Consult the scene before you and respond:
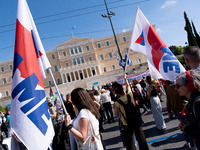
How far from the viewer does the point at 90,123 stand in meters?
1.92

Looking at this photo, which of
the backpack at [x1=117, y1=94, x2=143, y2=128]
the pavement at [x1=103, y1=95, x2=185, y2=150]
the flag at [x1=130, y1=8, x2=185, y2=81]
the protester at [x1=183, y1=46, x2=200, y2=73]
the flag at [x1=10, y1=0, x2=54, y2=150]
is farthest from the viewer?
the pavement at [x1=103, y1=95, x2=185, y2=150]

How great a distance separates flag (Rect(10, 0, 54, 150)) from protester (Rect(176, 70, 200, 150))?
1.70 m

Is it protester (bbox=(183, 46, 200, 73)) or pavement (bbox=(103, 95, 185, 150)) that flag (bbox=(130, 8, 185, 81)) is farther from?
pavement (bbox=(103, 95, 185, 150))

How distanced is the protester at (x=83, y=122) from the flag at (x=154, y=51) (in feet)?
6.36

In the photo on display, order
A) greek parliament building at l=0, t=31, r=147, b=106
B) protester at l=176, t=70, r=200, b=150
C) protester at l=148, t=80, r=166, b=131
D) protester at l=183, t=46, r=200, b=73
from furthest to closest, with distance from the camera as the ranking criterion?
greek parliament building at l=0, t=31, r=147, b=106, protester at l=148, t=80, r=166, b=131, protester at l=183, t=46, r=200, b=73, protester at l=176, t=70, r=200, b=150

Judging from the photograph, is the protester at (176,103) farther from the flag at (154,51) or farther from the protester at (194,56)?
the protester at (194,56)

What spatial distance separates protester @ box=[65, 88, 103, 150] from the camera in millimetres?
1815

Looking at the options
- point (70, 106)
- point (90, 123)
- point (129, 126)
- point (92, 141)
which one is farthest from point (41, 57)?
point (70, 106)

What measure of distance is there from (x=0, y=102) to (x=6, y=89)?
7.97 metres

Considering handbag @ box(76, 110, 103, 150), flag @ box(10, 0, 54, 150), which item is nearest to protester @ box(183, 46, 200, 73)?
handbag @ box(76, 110, 103, 150)

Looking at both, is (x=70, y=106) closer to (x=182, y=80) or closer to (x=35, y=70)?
(x=35, y=70)

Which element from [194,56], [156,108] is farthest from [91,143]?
[156,108]

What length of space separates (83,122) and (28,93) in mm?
864

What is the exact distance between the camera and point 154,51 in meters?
3.51
